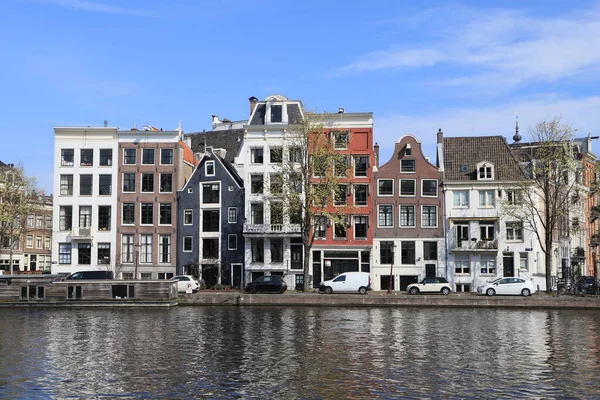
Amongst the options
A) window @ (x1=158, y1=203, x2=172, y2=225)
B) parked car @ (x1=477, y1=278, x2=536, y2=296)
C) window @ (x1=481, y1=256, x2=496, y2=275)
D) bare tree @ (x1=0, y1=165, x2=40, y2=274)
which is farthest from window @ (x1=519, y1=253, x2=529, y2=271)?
bare tree @ (x1=0, y1=165, x2=40, y2=274)

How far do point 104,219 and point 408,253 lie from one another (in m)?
33.2

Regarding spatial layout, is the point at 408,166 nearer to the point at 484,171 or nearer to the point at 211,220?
the point at 484,171

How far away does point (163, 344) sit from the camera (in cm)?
3550

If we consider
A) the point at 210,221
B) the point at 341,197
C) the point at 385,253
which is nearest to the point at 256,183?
the point at 210,221

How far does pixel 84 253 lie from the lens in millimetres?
80438

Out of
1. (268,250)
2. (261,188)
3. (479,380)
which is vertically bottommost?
(479,380)

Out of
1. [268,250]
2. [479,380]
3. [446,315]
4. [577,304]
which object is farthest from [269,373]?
[268,250]

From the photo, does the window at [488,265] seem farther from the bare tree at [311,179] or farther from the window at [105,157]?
the window at [105,157]

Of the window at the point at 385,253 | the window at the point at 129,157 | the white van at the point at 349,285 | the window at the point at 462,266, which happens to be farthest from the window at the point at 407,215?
the window at the point at 129,157

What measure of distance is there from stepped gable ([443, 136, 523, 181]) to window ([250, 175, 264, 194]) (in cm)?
1973

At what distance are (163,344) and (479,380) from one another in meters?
16.0

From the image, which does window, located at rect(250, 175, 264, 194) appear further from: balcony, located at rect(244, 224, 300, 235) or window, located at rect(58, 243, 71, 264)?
window, located at rect(58, 243, 71, 264)

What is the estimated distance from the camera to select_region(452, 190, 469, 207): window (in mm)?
77812

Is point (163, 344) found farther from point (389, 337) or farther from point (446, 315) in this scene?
point (446, 315)
